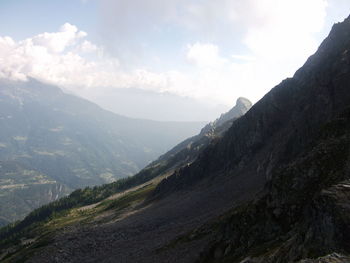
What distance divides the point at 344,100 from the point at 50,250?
9137 centimetres

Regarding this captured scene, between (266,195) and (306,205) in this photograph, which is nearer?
(306,205)

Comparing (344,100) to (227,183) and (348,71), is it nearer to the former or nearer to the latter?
(348,71)

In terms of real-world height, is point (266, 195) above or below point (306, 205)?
above

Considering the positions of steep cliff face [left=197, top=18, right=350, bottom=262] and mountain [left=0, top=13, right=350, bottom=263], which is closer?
steep cliff face [left=197, top=18, right=350, bottom=262]

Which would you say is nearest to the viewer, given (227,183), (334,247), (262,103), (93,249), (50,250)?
(334,247)

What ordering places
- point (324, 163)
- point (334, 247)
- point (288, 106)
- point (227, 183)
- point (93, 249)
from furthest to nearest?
1. point (288, 106)
2. point (227, 183)
3. point (93, 249)
4. point (324, 163)
5. point (334, 247)

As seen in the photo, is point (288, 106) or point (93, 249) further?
point (288, 106)

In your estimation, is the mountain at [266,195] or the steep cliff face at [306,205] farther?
the mountain at [266,195]

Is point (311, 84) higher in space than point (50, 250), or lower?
higher

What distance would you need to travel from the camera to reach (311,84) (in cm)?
9994

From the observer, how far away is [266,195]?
4631 centimetres

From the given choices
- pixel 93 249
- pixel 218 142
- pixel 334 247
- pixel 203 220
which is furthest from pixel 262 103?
pixel 334 247

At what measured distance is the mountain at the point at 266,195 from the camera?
2873 centimetres

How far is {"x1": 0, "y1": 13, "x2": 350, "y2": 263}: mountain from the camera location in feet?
94.3
